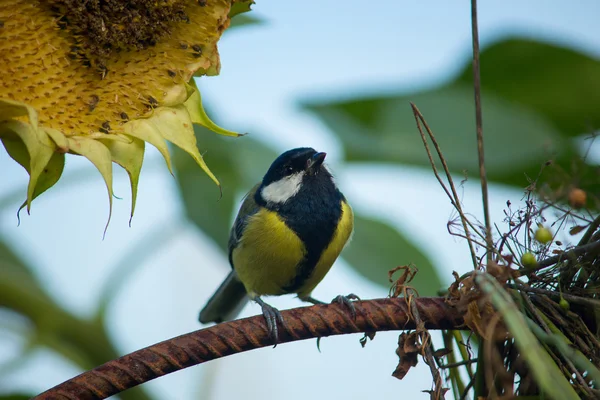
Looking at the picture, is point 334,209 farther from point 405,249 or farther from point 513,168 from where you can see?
point 513,168

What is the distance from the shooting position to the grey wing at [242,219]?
2320 mm

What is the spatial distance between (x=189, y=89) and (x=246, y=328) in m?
0.50

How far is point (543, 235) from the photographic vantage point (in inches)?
42.7

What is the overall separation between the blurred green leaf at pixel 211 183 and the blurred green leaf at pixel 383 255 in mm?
395

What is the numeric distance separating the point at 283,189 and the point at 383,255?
415mm

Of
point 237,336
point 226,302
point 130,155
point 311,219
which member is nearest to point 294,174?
point 311,219

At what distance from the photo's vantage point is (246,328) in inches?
45.3

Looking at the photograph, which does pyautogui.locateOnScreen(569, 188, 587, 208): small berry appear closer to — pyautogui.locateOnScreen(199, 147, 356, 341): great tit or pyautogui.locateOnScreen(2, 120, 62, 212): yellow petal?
pyautogui.locateOnScreen(2, 120, 62, 212): yellow petal

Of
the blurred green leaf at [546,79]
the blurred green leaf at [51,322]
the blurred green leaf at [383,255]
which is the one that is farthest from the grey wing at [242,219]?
the blurred green leaf at [546,79]

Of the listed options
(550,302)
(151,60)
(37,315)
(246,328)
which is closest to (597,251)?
(550,302)

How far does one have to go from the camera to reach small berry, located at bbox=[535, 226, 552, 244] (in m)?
1.09

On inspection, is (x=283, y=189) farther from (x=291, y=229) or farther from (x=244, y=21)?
(x=244, y=21)

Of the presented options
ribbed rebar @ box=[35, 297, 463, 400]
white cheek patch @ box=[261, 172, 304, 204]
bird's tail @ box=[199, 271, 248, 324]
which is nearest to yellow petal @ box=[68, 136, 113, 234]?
ribbed rebar @ box=[35, 297, 463, 400]

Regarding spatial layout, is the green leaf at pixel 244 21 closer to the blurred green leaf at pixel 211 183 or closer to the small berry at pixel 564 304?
the blurred green leaf at pixel 211 183
